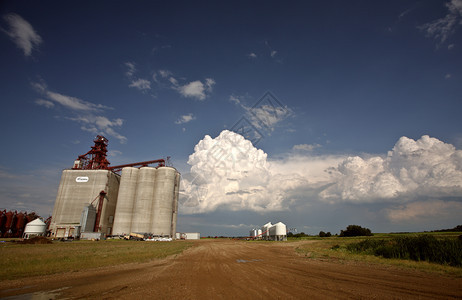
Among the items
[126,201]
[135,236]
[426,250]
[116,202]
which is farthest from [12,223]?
[426,250]

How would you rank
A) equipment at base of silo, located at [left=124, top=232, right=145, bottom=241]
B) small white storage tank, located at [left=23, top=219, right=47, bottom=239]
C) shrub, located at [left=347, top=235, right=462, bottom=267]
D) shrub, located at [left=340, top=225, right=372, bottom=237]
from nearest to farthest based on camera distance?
shrub, located at [left=347, top=235, right=462, bottom=267]
small white storage tank, located at [left=23, top=219, right=47, bottom=239]
equipment at base of silo, located at [left=124, top=232, right=145, bottom=241]
shrub, located at [left=340, top=225, right=372, bottom=237]

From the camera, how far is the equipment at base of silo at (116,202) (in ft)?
258

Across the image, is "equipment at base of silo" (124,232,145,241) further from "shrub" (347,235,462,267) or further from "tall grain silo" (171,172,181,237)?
"shrub" (347,235,462,267)

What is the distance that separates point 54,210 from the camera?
80188 millimetres

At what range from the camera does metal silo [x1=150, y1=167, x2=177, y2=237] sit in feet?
268

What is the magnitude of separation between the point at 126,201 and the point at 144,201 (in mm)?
6871

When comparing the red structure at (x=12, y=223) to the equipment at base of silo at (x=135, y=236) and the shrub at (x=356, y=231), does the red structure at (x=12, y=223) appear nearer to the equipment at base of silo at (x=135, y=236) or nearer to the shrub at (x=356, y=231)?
the equipment at base of silo at (x=135, y=236)

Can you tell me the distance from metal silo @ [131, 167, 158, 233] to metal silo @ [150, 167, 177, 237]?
175 cm

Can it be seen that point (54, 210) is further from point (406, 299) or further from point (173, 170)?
point (406, 299)

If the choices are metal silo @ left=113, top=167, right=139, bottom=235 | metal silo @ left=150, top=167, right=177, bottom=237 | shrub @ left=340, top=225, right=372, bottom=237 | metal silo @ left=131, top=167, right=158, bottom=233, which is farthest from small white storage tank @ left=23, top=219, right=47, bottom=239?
shrub @ left=340, top=225, right=372, bottom=237

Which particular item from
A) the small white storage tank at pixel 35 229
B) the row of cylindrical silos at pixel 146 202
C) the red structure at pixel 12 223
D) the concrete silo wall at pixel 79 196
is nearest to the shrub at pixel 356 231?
the row of cylindrical silos at pixel 146 202

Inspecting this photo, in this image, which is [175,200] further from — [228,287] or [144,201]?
[228,287]

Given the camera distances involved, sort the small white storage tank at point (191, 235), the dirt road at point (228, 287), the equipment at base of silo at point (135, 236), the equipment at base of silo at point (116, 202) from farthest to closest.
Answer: the small white storage tank at point (191, 235) < the equipment at base of silo at point (116, 202) < the equipment at base of silo at point (135, 236) < the dirt road at point (228, 287)

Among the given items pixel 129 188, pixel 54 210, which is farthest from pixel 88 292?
pixel 54 210
